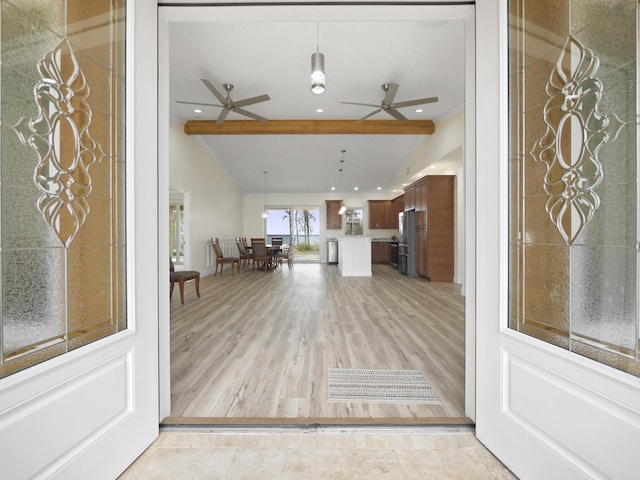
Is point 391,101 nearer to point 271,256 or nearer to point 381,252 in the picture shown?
point 271,256

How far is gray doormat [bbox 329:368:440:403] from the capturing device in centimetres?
179

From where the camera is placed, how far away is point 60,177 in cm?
107

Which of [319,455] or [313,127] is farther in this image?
[313,127]

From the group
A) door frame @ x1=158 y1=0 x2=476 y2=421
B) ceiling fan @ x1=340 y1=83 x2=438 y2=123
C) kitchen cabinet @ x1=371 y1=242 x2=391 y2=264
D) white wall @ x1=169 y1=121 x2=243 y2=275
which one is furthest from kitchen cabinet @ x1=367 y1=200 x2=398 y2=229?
door frame @ x1=158 y1=0 x2=476 y2=421

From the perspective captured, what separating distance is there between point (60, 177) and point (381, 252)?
10.1 m

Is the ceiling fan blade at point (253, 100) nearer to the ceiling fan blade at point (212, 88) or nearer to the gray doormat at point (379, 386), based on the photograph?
the ceiling fan blade at point (212, 88)

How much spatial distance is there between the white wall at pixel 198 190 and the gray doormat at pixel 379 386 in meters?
5.34

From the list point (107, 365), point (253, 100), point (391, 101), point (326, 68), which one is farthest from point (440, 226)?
point (107, 365)

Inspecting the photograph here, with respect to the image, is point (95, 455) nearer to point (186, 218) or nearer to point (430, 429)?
point (430, 429)

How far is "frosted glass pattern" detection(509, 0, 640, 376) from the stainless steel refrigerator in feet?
19.1

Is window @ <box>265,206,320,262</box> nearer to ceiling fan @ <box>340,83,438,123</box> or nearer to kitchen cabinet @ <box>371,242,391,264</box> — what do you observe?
kitchen cabinet @ <box>371,242,391,264</box>

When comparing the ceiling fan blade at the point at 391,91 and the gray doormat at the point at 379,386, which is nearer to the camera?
the gray doormat at the point at 379,386

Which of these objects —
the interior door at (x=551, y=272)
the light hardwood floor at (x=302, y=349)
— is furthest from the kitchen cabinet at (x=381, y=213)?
the interior door at (x=551, y=272)

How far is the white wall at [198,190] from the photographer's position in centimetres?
619
